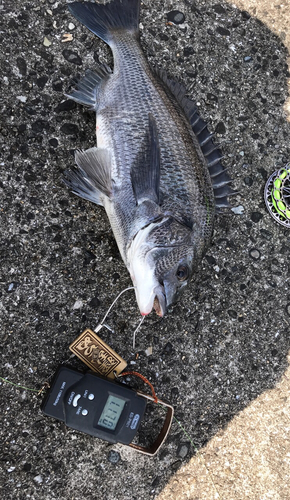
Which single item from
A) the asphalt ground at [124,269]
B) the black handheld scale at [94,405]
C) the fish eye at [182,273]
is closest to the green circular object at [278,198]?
the asphalt ground at [124,269]

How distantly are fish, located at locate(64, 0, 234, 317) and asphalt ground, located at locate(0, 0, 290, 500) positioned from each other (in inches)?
6.5

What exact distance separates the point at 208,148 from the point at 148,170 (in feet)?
1.91

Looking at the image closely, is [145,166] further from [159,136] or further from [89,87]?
[89,87]

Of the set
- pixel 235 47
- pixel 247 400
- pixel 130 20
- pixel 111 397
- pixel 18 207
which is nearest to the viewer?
pixel 111 397

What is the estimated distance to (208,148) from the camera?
98.8 inches

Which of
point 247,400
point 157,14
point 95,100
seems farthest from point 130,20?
point 247,400

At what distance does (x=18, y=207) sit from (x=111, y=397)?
4.53 feet

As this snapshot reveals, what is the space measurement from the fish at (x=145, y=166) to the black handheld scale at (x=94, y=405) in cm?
58

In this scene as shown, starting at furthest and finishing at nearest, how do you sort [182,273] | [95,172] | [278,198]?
1. [278,198]
2. [95,172]
3. [182,273]

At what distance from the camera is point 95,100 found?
2.51m

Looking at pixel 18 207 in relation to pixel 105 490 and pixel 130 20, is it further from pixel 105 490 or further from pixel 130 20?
pixel 105 490

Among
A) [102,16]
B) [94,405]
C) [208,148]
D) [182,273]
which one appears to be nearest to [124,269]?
[182,273]

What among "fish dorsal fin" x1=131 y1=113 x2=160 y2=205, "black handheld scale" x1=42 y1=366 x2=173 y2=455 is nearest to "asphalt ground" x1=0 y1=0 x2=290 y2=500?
"black handheld scale" x1=42 y1=366 x2=173 y2=455

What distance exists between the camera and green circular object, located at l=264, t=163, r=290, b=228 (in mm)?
2930
